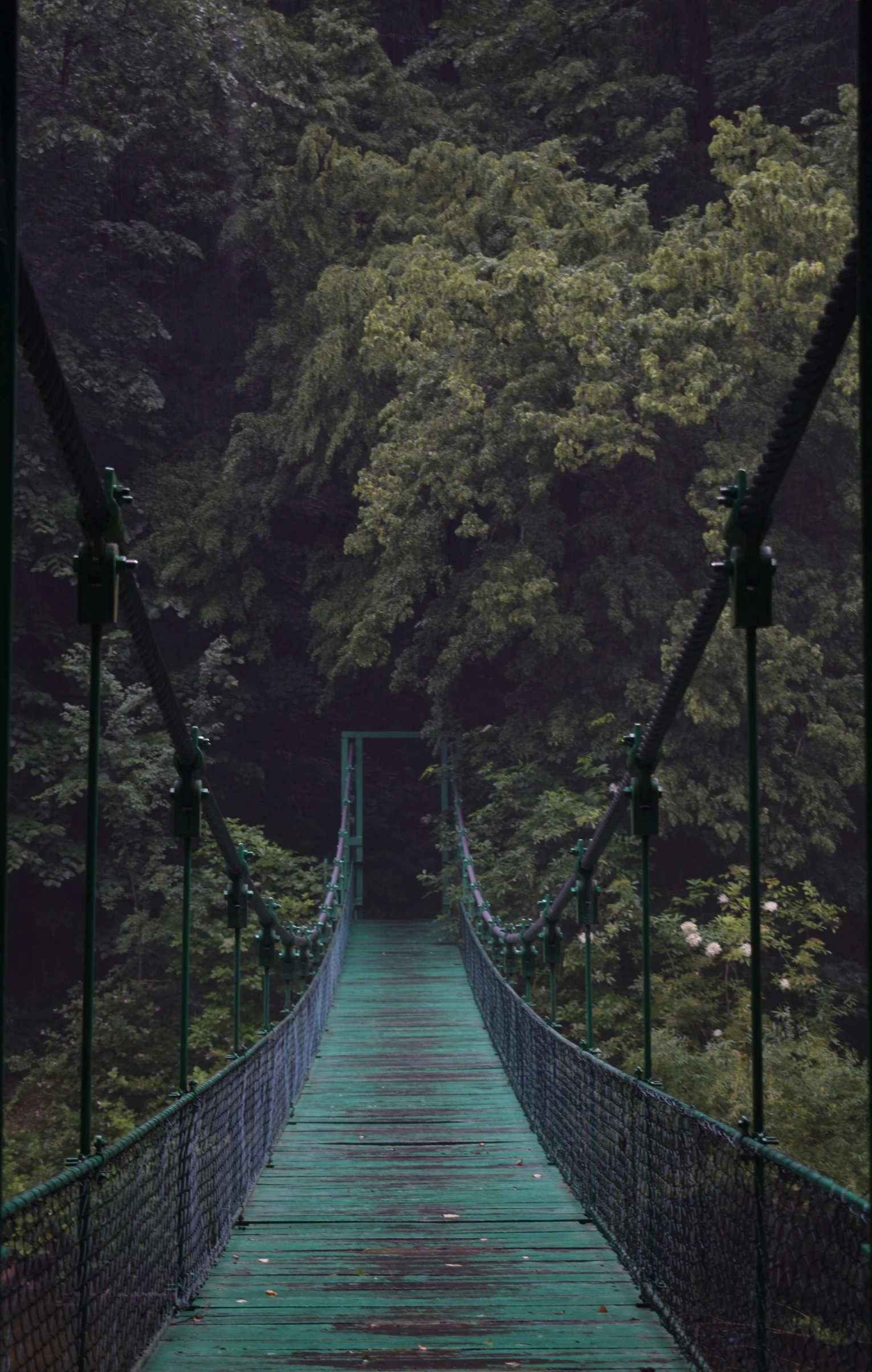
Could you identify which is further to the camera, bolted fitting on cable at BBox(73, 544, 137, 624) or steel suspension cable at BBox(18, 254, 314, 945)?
bolted fitting on cable at BBox(73, 544, 137, 624)

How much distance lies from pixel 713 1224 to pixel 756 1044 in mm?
697

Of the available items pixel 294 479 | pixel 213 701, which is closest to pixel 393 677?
pixel 213 701

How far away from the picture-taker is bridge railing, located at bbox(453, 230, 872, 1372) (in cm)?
183

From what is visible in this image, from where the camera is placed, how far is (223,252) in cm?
1368

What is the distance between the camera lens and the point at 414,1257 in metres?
3.44

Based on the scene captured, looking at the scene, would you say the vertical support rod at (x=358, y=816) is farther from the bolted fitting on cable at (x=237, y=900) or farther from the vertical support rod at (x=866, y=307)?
the vertical support rod at (x=866, y=307)

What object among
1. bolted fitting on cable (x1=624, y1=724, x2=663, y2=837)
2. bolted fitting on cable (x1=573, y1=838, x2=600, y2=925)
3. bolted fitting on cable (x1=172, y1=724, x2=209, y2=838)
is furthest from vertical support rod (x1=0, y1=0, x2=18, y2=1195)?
bolted fitting on cable (x1=573, y1=838, x2=600, y2=925)

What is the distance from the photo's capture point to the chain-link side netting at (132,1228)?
186cm

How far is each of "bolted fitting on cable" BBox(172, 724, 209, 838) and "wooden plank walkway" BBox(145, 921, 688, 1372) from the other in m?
1.07

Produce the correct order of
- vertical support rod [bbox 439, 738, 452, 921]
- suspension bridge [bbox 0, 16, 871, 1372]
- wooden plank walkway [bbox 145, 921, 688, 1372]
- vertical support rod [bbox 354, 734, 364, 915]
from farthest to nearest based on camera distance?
vertical support rod [bbox 354, 734, 364, 915], vertical support rod [bbox 439, 738, 452, 921], wooden plank walkway [bbox 145, 921, 688, 1372], suspension bridge [bbox 0, 16, 871, 1372]

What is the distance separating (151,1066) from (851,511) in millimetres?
6818

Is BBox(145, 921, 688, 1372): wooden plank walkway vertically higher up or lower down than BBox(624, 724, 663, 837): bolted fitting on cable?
lower down

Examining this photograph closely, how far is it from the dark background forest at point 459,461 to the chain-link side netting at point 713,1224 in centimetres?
350

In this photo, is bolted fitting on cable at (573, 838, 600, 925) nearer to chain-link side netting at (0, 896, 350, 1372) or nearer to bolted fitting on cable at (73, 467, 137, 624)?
chain-link side netting at (0, 896, 350, 1372)
